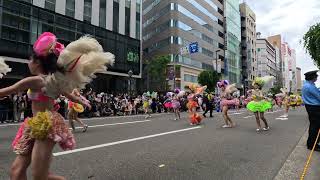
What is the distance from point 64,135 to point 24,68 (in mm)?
28110

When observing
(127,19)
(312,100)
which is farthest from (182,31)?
(312,100)

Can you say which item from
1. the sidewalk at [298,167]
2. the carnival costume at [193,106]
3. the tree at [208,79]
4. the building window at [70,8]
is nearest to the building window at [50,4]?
the building window at [70,8]

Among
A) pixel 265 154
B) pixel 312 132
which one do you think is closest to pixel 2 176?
pixel 265 154

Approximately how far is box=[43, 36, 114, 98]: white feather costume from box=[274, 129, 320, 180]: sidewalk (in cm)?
351

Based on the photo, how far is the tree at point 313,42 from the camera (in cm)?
2487

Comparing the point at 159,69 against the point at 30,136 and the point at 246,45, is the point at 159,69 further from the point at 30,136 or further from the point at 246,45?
the point at 246,45

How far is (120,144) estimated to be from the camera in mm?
9086

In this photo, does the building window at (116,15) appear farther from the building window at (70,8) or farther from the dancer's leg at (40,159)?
the dancer's leg at (40,159)

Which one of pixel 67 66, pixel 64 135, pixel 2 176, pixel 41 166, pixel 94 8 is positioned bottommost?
pixel 2 176

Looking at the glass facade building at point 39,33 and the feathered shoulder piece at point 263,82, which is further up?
the glass facade building at point 39,33

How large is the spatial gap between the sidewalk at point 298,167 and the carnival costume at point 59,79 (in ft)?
11.6

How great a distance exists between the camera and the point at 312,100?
317 inches

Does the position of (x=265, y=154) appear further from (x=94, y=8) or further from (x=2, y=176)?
(x=94, y=8)

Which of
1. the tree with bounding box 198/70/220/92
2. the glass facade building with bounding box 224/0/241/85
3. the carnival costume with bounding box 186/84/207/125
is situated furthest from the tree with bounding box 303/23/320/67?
the glass facade building with bounding box 224/0/241/85
